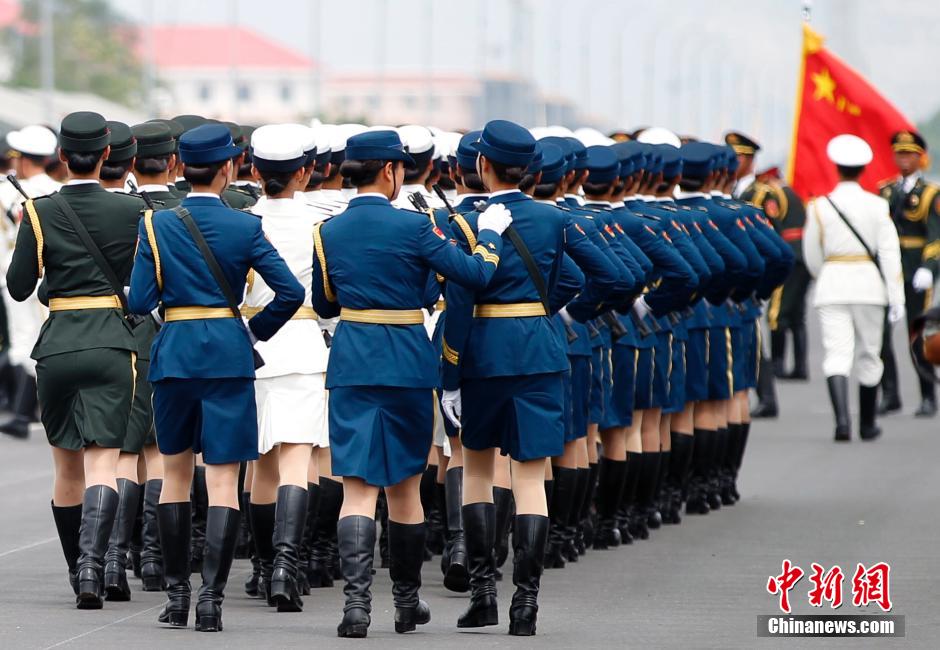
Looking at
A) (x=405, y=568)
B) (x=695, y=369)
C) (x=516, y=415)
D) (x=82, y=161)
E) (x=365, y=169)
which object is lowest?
(x=695, y=369)

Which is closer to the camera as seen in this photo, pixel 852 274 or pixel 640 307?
pixel 640 307

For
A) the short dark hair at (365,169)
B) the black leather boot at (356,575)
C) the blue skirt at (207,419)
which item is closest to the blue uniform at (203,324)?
the blue skirt at (207,419)

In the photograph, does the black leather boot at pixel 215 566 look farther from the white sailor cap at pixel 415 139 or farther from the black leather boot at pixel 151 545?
the white sailor cap at pixel 415 139

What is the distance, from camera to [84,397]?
9867 millimetres

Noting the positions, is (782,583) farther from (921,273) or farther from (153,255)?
(921,273)

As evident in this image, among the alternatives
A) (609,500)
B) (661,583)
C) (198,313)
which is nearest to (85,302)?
(198,313)

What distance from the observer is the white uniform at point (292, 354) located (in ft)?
32.0

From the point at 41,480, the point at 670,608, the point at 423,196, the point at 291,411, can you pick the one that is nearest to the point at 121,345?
the point at 291,411

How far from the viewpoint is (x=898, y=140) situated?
18656mm

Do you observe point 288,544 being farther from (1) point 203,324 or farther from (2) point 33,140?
(2) point 33,140

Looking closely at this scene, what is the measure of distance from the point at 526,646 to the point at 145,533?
97.6 inches

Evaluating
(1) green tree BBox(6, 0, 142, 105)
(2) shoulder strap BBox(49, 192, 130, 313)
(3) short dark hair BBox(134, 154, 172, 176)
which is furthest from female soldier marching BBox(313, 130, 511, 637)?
(1) green tree BBox(6, 0, 142, 105)

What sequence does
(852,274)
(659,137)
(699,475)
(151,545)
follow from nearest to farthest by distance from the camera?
(151,545) → (659,137) → (699,475) → (852,274)

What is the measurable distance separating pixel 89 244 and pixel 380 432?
1.80 metres
